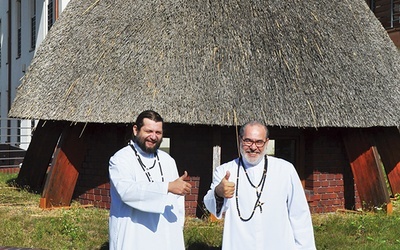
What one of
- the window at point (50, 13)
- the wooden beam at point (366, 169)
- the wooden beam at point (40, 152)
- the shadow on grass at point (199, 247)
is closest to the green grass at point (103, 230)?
the shadow on grass at point (199, 247)

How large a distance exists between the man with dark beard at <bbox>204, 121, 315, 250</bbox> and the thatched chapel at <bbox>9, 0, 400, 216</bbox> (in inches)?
156

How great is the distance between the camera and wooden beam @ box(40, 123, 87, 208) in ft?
32.7

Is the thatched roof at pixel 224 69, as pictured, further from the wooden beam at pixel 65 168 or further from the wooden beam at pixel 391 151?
the wooden beam at pixel 391 151

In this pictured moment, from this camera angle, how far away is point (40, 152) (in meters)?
12.2

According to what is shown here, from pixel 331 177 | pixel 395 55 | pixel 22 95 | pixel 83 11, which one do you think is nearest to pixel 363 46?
pixel 395 55

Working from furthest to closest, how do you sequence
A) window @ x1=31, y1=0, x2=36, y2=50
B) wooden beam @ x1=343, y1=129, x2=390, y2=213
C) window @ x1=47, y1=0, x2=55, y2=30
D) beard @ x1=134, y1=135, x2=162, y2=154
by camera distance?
window @ x1=31, y1=0, x2=36, y2=50 → window @ x1=47, y1=0, x2=55, y2=30 → wooden beam @ x1=343, y1=129, x2=390, y2=213 → beard @ x1=134, y1=135, x2=162, y2=154

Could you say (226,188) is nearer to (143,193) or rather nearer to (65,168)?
(143,193)

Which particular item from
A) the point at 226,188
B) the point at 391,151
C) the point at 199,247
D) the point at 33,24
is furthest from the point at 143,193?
the point at 33,24

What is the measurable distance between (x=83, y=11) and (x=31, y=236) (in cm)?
482

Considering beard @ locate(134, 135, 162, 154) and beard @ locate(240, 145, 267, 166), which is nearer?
beard @ locate(240, 145, 267, 166)

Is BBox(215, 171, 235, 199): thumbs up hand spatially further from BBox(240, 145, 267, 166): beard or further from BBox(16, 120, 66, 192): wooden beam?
BBox(16, 120, 66, 192): wooden beam

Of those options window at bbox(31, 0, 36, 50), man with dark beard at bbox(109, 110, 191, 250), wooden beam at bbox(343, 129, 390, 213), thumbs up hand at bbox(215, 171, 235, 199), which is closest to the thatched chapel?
wooden beam at bbox(343, 129, 390, 213)

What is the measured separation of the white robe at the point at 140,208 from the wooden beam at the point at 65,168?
5.26m

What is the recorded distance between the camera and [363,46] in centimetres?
1023
